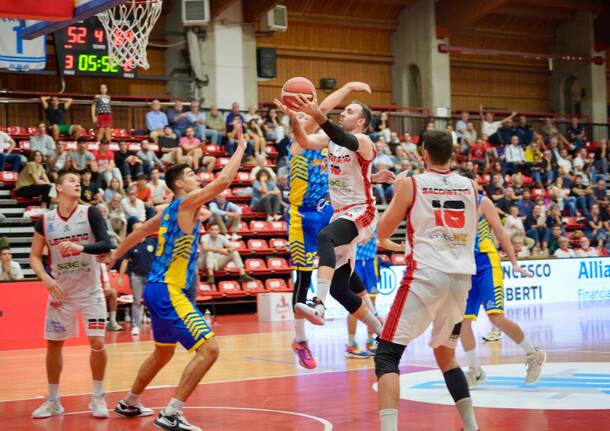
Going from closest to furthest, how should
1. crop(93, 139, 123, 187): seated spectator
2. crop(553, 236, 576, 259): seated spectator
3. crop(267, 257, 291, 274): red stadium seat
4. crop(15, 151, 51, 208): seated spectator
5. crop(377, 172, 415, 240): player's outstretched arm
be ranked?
crop(377, 172, 415, 240): player's outstretched arm < crop(15, 151, 51, 208): seated spectator < crop(93, 139, 123, 187): seated spectator < crop(267, 257, 291, 274): red stadium seat < crop(553, 236, 576, 259): seated spectator

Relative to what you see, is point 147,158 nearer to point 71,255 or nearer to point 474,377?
point 71,255

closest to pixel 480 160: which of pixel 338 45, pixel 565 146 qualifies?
pixel 565 146

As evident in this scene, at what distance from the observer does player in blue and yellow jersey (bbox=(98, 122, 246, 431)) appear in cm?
673

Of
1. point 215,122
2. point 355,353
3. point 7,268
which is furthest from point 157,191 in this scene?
point 355,353

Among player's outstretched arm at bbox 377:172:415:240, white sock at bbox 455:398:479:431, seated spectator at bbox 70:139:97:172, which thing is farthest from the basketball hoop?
white sock at bbox 455:398:479:431

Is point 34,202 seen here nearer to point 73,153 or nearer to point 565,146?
point 73,153

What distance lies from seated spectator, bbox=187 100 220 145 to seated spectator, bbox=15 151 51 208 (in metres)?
4.19

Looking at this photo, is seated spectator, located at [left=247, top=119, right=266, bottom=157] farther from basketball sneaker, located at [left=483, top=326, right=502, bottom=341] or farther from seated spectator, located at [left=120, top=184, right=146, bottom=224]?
basketball sneaker, located at [left=483, top=326, right=502, bottom=341]

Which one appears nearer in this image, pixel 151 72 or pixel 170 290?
pixel 170 290

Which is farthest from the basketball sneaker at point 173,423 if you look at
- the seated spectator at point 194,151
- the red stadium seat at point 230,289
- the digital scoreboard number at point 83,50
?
the digital scoreboard number at point 83,50

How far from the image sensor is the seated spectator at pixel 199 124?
847 inches

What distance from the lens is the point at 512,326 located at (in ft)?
27.7

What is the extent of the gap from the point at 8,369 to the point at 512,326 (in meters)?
5.86

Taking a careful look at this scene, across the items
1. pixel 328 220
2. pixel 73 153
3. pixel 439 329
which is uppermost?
pixel 73 153
